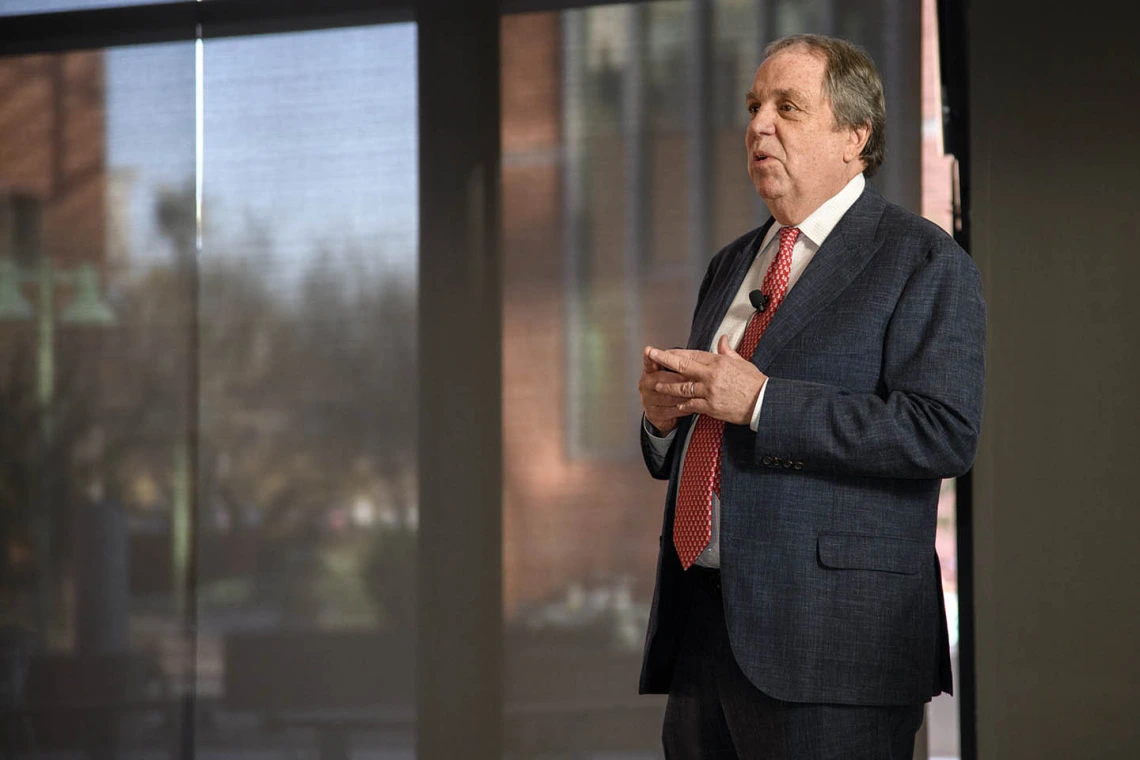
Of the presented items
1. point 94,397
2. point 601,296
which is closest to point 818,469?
point 601,296

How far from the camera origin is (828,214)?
5.74 feet

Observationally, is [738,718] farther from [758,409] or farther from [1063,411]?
[1063,411]

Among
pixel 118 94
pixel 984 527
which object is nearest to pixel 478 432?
pixel 984 527

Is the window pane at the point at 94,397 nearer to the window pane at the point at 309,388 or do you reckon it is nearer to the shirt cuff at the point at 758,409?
the window pane at the point at 309,388

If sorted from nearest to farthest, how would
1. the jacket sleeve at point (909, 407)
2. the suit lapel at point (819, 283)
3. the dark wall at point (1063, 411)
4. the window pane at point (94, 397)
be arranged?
the jacket sleeve at point (909, 407)
the suit lapel at point (819, 283)
the dark wall at point (1063, 411)
the window pane at point (94, 397)

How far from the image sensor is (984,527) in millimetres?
2846

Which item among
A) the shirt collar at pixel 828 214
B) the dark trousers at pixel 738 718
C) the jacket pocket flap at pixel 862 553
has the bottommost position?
the dark trousers at pixel 738 718

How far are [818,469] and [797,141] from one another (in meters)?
0.51

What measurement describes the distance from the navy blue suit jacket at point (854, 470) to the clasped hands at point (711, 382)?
1.4 inches

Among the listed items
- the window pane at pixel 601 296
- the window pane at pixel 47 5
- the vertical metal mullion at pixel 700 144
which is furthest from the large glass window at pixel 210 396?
the vertical metal mullion at pixel 700 144

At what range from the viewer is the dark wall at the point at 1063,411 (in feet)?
9.21

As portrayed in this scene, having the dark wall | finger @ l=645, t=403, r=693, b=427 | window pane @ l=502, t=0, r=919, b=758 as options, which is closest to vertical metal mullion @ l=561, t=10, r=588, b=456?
window pane @ l=502, t=0, r=919, b=758

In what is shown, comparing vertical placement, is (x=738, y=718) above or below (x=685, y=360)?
below

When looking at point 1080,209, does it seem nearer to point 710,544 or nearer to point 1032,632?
point 1032,632
